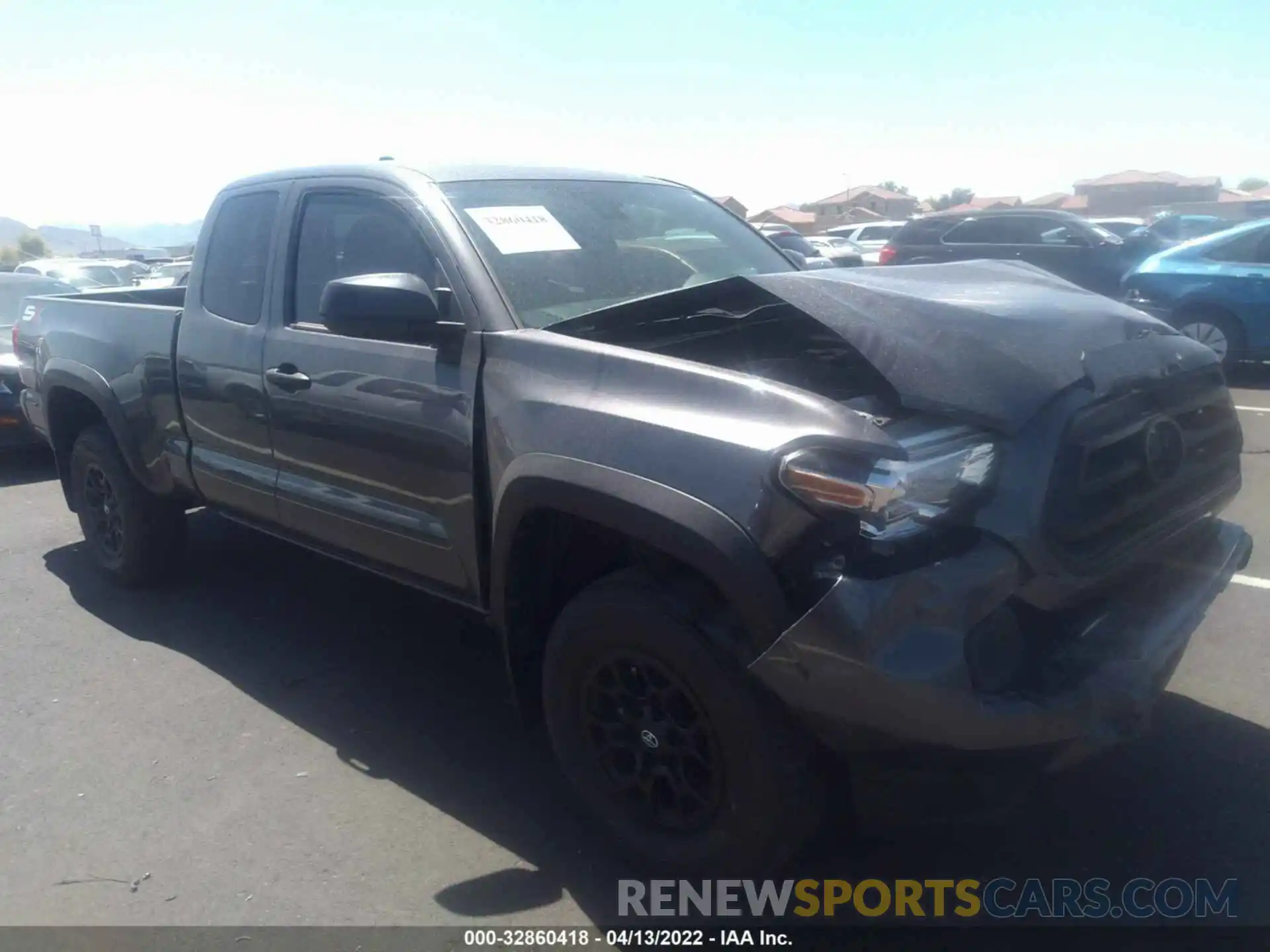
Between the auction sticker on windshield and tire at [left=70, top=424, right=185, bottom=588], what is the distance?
8.65 ft

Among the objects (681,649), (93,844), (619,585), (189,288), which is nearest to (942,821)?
(681,649)

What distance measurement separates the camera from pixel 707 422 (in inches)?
105

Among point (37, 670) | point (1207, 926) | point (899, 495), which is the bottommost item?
point (37, 670)

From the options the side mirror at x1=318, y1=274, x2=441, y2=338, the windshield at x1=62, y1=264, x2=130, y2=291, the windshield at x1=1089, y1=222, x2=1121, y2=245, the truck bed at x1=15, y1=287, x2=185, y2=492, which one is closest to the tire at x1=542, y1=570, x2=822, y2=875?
the side mirror at x1=318, y1=274, x2=441, y2=338

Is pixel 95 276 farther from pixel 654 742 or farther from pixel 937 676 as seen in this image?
pixel 937 676

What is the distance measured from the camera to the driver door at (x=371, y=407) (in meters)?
3.44

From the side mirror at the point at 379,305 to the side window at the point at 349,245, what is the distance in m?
0.35

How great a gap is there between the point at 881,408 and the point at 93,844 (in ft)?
8.95

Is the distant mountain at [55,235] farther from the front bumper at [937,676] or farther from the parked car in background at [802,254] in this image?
the front bumper at [937,676]

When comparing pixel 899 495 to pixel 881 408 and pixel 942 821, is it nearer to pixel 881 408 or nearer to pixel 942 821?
pixel 881 408

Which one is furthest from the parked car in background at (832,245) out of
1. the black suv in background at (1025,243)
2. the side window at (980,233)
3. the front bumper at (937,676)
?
the front bumper at (937,676)

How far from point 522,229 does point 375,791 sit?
195cm

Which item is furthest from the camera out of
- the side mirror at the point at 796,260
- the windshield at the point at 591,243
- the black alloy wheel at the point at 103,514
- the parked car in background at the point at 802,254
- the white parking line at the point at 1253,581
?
the black alloy wheel at the point at 103,514

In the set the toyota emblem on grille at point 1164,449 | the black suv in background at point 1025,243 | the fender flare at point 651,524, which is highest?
the toyota emblem on grille at point 1164,449
